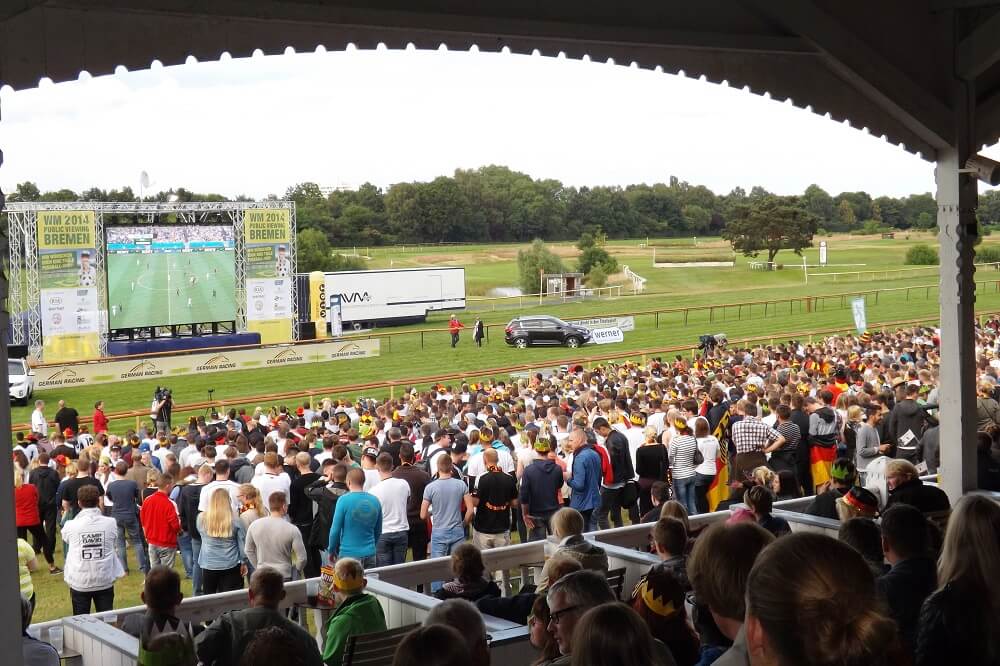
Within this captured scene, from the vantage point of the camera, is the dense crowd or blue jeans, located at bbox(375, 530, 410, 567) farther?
blue jeans, located at bbox(375, 530, 410, 567)

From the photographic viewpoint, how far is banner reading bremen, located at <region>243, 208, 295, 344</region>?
4056cm

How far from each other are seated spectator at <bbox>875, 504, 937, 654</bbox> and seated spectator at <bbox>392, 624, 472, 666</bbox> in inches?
70.3

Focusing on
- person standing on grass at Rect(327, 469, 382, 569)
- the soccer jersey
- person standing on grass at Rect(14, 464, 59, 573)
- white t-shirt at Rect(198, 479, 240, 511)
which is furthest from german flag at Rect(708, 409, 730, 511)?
the soccer jersey

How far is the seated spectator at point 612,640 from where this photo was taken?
234 centimetres

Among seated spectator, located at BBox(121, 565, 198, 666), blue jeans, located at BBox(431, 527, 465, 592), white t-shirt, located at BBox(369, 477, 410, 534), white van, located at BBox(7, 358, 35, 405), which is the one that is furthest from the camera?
white van, located at BBox(7, 358, 35, 405)

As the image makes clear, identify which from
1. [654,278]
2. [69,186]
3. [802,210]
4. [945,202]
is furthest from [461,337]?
[945,202]

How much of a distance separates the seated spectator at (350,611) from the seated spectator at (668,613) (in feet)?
4.65

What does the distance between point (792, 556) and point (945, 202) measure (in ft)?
19.8

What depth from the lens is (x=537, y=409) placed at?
53.2ft

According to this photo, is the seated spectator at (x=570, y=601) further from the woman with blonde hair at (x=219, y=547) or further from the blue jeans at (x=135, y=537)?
the blue jeans at (x=135, y=537)

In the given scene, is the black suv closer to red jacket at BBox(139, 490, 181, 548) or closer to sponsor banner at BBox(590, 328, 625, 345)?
sponsor banner at BBox(590, 328, 625, 345)

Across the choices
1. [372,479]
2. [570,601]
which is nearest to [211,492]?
[372,479]

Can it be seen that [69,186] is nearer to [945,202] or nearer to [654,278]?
[654,278]

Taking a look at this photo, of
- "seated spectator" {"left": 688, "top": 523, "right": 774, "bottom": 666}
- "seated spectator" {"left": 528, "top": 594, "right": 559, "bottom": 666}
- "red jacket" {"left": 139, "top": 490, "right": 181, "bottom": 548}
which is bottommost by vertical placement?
"red jacket" {"left": 139, "top": 490, "right": 181, "bottom": 548}
